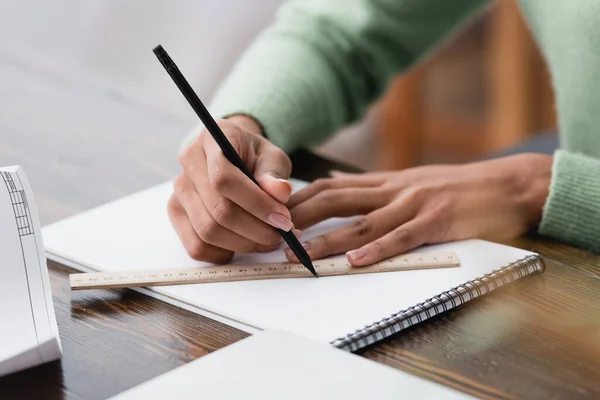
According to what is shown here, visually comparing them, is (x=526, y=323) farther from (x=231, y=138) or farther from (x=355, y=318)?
(x=231, y=138)

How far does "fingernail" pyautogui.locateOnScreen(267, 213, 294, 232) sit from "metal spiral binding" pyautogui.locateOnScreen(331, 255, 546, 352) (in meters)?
0.14

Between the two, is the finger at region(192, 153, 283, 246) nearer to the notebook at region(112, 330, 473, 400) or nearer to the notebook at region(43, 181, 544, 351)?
the notebook at region(43, 181, 544, 351)

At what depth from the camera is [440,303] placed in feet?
2.11

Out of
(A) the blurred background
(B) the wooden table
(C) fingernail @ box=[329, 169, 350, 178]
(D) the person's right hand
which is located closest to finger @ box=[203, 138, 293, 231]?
(D) the person's right hand

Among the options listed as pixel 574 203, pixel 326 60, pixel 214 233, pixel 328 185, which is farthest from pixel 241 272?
pixel 326 60

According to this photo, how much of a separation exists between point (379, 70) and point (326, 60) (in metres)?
0.13

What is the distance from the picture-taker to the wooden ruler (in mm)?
689

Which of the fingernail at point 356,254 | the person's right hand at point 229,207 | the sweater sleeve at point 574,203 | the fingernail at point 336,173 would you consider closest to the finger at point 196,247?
the person's right hand at point 229,207

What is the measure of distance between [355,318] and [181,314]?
0.46 ft

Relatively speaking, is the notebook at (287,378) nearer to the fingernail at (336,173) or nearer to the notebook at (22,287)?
the notebook at (22,287)

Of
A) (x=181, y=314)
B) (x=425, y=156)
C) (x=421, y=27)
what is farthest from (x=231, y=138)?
(x=425, y=156)

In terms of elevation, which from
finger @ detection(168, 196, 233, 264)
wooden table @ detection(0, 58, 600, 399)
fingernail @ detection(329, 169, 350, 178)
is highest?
fingernail @ detection(329, 169, 350, 178)

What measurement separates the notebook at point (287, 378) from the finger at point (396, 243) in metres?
0.15

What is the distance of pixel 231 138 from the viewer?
782 mm
